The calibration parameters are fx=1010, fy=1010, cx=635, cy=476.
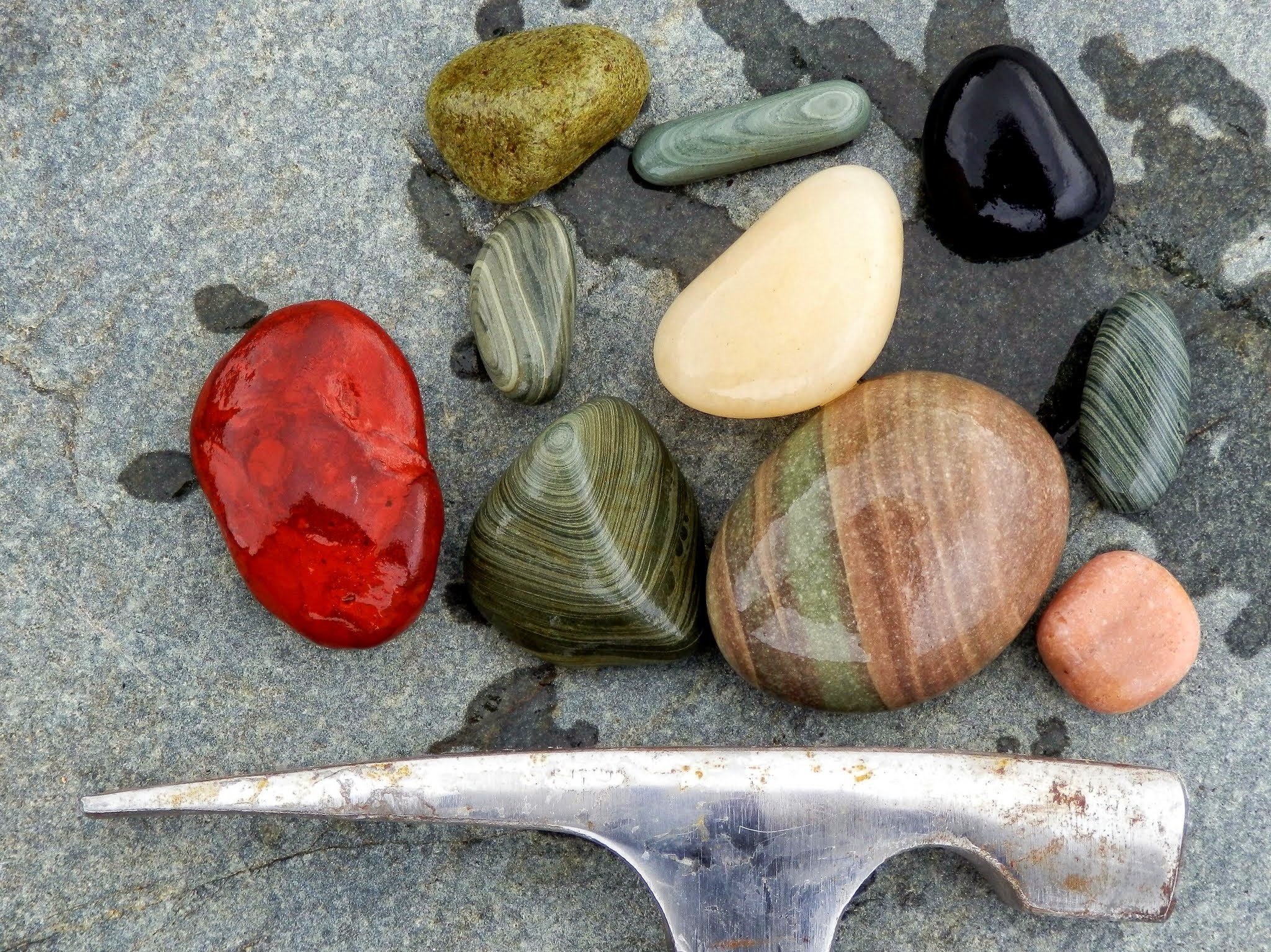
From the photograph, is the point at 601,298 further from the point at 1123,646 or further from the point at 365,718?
the point at 1123,646

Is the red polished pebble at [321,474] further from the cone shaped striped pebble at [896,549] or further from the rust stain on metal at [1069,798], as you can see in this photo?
the rust stain on metal at [1069,798]

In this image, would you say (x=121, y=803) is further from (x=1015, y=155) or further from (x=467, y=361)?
(x=1015, y=155)

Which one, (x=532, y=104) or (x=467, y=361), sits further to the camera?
(x=467, y=361)

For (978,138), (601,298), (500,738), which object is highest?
(978,138)

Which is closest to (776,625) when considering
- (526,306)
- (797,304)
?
(797,304)

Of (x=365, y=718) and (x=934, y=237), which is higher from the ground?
(x=934, y=237)

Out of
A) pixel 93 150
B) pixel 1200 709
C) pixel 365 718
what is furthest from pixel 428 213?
pixel 1200 709

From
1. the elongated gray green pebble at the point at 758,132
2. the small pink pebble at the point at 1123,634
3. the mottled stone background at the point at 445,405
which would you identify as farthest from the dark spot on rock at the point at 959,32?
the small pink pebble at the point at 1123,634
